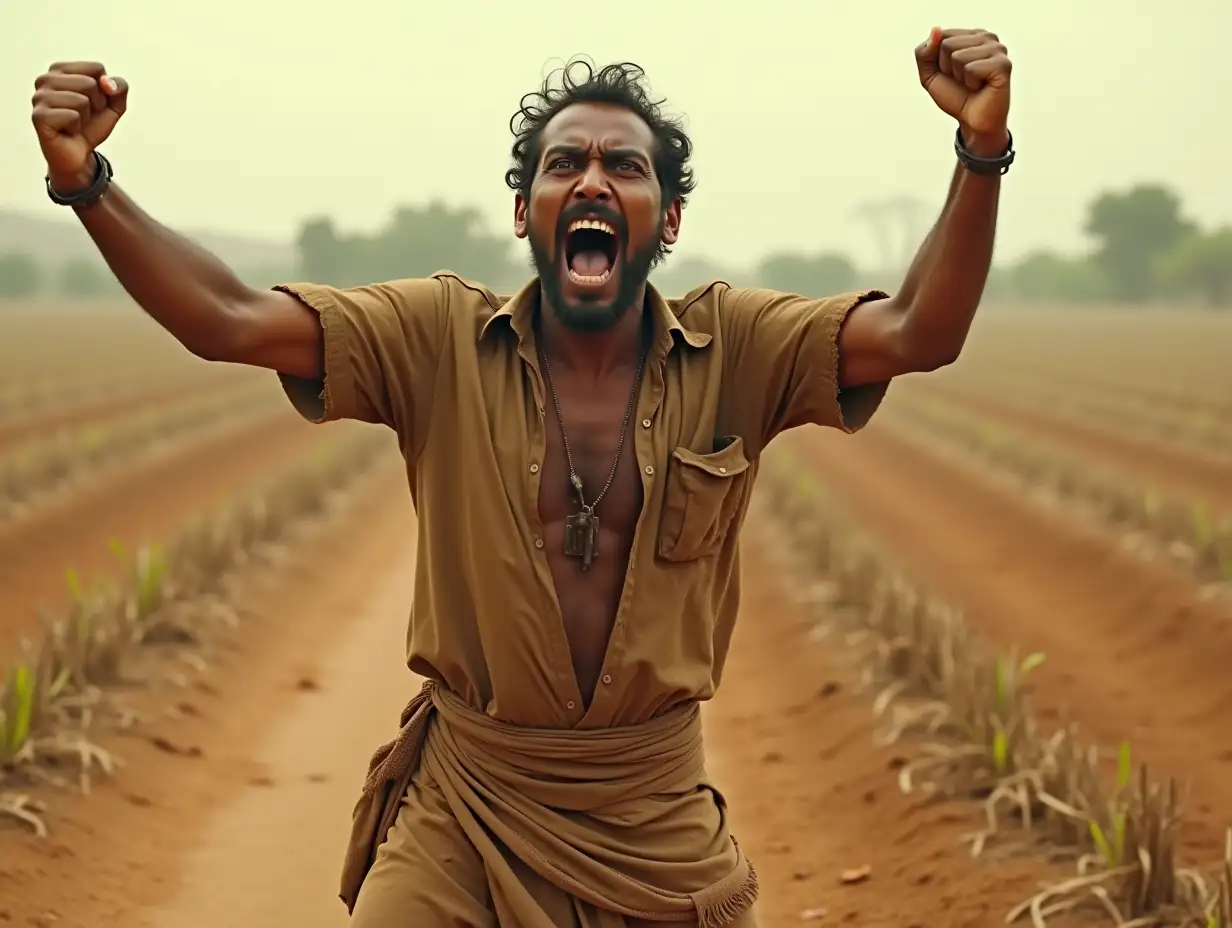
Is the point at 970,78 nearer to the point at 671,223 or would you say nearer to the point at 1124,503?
the point at 671,223

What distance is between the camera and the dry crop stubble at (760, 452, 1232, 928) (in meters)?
3.98

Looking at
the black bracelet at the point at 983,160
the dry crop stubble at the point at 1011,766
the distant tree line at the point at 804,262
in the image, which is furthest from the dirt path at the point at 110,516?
the distant tree line at the point at 804,262

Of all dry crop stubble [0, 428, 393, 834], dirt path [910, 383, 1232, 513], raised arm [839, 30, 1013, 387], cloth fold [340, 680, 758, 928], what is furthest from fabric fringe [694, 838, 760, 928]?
dirt path [910, 383, 1232, 513]

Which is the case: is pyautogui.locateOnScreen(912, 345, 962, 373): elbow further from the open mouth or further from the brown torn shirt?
the open mouth

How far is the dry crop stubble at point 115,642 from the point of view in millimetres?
5160

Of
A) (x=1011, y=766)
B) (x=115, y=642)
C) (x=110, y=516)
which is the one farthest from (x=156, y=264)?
(x=110, y=516)

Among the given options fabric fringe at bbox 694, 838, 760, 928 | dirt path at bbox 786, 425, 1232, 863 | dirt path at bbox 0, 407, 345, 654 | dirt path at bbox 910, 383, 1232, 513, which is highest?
fabric fringe at bbox 694, 838, 760, 928

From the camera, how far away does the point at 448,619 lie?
280cm

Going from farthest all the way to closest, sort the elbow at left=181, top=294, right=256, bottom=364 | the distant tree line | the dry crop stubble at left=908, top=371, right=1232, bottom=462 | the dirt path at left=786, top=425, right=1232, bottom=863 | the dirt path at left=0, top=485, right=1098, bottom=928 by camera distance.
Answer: the distant tree line, the dry crop stubble at left=908, top=371, right=1232, bottom=462, the dirt path at left=786, top=425, right=1232, bottom=863, the dirt path at left=0, top=485, right=1098, bottom=928, the elbow at left=181, top=294, right=256, bottom=364

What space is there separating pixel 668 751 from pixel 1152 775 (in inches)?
129

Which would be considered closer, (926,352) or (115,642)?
(926,352)

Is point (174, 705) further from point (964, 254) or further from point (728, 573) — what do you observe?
point (964, 254)

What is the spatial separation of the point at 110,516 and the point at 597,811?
8463mm

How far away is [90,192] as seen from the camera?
8.20ft
